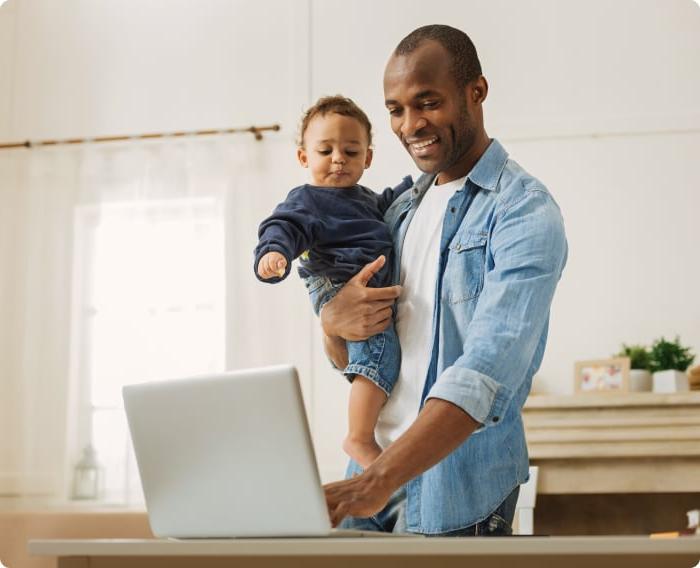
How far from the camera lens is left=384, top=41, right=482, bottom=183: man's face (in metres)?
1.49

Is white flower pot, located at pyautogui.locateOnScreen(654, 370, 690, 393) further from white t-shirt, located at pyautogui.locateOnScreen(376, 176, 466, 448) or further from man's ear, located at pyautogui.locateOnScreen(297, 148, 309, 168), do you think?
white t-shirt, located at pyautogui.locateOnScreen(376, 176, 466, 448)

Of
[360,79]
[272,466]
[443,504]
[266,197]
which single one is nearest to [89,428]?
[266,197]

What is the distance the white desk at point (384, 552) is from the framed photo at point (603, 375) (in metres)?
2.99

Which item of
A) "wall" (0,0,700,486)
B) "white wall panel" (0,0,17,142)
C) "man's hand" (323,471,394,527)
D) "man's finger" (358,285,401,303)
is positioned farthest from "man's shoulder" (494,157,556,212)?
"white wall panel" (0,0,17,142)

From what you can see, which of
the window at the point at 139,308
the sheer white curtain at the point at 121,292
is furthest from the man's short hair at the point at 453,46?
the window at the point at 139,308

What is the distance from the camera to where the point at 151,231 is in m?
4.50

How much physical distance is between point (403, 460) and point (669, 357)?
2.93m

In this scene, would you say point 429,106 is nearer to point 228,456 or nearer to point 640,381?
point 228,456

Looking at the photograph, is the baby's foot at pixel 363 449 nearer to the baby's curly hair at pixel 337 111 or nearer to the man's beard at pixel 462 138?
the man's beard at pixel 462 138

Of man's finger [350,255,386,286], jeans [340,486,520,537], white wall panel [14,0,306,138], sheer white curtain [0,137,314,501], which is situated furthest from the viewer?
white wall panel [14,0,306,138]

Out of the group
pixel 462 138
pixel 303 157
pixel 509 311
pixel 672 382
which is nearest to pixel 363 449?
pixel 509 311

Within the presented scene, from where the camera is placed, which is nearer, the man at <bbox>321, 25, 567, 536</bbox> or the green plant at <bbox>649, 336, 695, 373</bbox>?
the man at <bbox>321, 25, 567, 536</bbox>

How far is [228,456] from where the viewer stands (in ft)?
3.16

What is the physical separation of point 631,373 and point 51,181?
277cm
